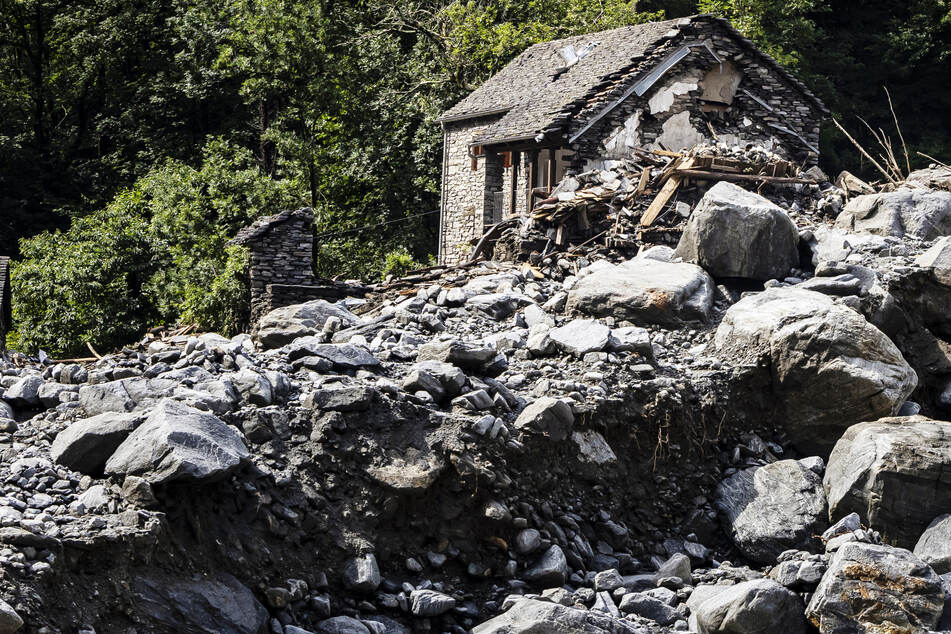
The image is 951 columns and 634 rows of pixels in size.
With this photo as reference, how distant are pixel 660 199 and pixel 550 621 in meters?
9.55

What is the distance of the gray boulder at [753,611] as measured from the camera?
7.56 m

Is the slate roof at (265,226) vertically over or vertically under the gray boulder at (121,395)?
over

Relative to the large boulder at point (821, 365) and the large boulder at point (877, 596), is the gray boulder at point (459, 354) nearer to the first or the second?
the large boulder at point (821, 365)

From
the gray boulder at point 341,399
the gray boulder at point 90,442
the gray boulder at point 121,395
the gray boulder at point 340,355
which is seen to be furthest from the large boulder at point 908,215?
the gray boulder at point 90,442

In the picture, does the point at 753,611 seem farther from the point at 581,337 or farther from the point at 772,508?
the point at 581,337

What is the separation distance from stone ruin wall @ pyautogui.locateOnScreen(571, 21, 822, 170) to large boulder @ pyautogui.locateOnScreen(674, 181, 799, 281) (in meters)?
5.51

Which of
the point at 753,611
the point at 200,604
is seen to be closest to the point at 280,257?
the point at 200,604

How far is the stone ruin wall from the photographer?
1878 cm

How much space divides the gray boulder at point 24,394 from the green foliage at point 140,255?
14399 mm

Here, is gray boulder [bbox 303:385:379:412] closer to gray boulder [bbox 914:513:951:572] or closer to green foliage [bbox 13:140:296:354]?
gray boulder [bbox 914:513:951:572]

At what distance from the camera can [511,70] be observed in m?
A: 24.2

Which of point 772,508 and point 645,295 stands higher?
point 645,295

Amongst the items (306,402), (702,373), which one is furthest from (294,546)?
(702,373)

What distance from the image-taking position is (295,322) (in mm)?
12266
